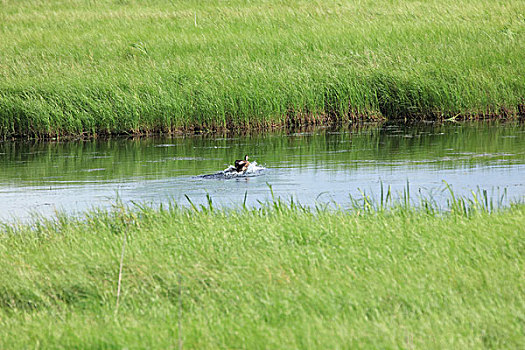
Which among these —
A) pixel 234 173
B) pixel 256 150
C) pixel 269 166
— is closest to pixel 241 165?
pixel 234 173

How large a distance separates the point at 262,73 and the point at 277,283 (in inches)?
493

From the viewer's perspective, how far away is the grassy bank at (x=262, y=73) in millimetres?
17016

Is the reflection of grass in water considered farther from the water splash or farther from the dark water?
the water splash

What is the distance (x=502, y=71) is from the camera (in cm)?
1738

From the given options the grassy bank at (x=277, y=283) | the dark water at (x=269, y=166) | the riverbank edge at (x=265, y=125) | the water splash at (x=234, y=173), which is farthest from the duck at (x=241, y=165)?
the riverbank edge at (x=265, y=125)

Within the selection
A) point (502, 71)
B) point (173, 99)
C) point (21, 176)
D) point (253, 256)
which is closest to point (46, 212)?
point (21, 176)

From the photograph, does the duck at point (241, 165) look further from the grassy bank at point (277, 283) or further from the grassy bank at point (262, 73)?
the grassy bank at point (262, 73)

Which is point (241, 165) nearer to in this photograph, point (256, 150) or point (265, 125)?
point (256, 150)

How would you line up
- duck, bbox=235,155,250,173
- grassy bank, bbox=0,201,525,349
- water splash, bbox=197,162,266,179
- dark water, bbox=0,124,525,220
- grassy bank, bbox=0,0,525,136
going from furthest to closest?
grassy bank, bbox=0,0,525,136 → water splash, bbox=197,162,266,179 → duck, bbox=235,155,250,173 → dark water, bbox=0,124,525,220 → grassy bank, bbox=0,201,525,349

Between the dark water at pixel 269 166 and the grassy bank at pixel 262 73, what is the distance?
90cm

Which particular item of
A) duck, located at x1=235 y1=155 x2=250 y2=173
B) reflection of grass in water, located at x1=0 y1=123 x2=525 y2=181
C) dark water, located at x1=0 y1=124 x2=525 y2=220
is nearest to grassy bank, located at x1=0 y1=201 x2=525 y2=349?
dark water, located at x1=0 y1=124 x2=525 y2=220

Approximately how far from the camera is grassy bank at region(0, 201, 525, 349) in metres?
4.67

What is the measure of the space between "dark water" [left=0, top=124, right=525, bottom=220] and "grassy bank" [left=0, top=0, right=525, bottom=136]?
2.95 feet

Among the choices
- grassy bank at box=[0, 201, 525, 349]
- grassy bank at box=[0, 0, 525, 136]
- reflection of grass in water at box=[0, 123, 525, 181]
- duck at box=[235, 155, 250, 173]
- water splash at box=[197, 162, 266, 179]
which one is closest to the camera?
grassy bank at box=[0, 201, 525, 349]
